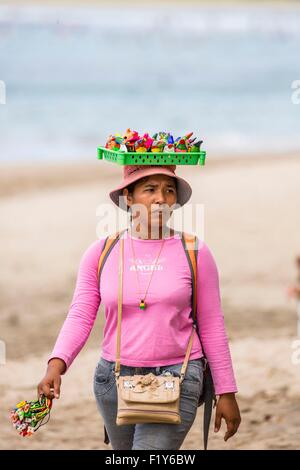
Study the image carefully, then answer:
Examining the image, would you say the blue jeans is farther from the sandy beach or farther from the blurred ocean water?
the blurred ocean water

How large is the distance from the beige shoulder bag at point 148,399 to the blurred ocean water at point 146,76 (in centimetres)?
1978

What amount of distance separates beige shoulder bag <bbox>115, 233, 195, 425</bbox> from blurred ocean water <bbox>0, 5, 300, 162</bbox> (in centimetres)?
1978

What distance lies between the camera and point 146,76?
4200cm

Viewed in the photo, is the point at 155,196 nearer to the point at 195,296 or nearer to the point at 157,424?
the point at 195,296

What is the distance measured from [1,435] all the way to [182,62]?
4014cm

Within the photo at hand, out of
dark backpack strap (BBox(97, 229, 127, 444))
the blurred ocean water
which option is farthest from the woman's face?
the blurred ocean water

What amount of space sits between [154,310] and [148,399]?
32cm

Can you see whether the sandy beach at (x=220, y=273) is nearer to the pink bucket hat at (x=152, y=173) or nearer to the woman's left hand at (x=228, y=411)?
the woman's left hand at (x=228, y=411)

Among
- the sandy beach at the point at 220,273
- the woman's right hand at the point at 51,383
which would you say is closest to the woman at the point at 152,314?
the woman's right hand at the point at 51,383

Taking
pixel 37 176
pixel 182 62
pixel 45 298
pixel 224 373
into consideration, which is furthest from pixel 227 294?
pixel 182 62

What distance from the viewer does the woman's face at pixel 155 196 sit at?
152 inches
